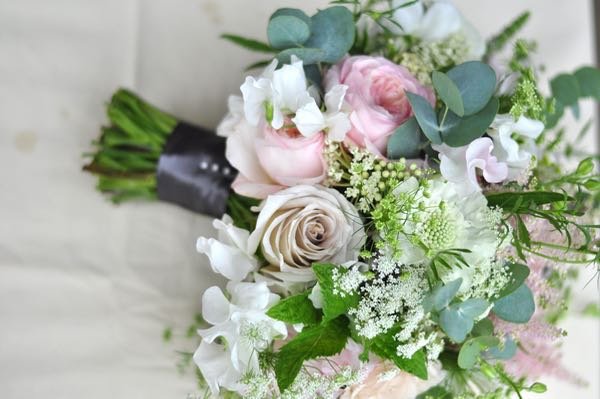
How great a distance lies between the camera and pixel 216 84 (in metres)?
0.95

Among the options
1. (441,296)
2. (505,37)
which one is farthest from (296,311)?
(505,37)

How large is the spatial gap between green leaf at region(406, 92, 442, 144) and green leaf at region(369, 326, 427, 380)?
0.20m

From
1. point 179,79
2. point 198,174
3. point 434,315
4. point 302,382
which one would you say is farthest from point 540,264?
point 179,79

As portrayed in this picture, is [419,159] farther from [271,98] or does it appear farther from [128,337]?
[128,337]

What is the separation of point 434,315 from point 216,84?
53 cm

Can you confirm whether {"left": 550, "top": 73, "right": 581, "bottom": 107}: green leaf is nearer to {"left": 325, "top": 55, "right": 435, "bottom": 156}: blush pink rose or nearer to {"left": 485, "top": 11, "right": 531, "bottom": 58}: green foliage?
{"left": 485, "top": 11, "right": 531, "bottom": 58}: green foliage

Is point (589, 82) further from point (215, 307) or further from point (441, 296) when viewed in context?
point (215, 307)

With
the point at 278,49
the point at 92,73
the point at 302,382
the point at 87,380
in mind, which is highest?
the point at 278,49

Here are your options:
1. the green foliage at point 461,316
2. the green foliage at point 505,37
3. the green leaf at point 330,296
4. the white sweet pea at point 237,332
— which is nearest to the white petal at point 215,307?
the white sweet pea at point 237,332

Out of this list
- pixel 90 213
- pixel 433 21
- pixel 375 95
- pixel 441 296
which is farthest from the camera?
pixel 90 213

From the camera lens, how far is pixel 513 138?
0.67 m

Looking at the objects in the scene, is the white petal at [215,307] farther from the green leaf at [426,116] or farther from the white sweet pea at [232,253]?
the green leaf at [426,116]

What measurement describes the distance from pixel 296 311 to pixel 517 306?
23 cm

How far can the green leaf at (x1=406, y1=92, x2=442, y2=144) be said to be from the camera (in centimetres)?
61
